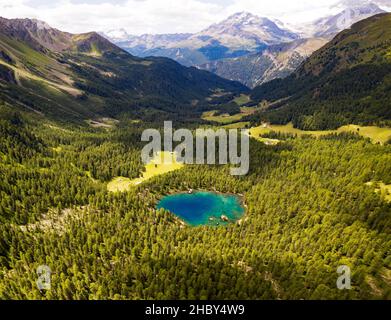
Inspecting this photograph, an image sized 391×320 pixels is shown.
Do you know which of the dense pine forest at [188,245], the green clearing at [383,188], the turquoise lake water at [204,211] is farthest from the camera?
the turquoise lake water at [204,211]

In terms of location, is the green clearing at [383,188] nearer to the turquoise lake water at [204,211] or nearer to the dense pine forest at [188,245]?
the dense pine forest at [188,245]

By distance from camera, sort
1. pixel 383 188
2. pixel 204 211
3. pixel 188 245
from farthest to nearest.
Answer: pixel 204 211 < pixel 383 188 < pixel 188 245

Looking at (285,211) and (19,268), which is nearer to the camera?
(19,268)

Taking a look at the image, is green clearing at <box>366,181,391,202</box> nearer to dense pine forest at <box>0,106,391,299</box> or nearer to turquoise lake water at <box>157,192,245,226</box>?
dense pine forest at <box>0,106,391,299</box>

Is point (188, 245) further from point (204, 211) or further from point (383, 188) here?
point (383, 188)

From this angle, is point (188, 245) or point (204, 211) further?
point (204, 211)

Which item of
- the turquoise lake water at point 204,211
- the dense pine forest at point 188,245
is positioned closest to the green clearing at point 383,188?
the dense pine forest at point 188,245

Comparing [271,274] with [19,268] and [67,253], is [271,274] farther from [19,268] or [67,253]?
[19,268]

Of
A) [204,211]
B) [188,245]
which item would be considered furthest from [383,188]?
[188,245]

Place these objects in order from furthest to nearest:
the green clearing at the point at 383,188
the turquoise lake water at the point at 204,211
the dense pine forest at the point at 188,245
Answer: the turquoise lake water at the point at 204,211 < the green clearing at the point at 383,188 < the dense pine forest at the point at 188,245

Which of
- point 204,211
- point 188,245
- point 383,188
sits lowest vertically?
point 204,211
